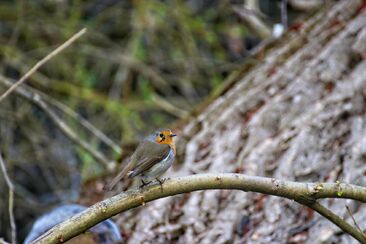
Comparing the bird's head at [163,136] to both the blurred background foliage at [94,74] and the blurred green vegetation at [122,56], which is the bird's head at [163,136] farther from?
the blurred green vegetation at [122,56]

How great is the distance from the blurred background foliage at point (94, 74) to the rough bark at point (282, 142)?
148cm

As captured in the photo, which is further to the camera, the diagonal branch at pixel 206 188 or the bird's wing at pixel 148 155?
the bird's wing at pixel 148 155

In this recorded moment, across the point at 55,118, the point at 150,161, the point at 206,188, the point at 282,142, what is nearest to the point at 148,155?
the point at 150,161

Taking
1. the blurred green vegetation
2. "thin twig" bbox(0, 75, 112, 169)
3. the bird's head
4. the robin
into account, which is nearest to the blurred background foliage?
the blurred green vegetation

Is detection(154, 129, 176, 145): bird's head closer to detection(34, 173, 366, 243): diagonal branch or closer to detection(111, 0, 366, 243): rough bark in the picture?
detection(34, 173, 366, 243): diagonal branch

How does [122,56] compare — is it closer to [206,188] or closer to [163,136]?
[163,136]

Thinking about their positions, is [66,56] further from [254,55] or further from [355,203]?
[355,203]

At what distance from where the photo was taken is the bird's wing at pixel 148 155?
116 inches

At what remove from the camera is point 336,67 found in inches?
176

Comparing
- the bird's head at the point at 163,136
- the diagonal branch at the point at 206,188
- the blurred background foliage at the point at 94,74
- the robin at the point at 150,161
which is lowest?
the diagonal branch at the point at 206,188

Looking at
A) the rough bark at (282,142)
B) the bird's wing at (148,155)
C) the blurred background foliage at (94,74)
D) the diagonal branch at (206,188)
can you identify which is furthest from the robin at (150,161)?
the blurred background foliage at (94,74)

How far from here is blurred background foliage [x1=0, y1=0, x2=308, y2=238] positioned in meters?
6.39

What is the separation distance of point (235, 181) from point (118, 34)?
5.29m

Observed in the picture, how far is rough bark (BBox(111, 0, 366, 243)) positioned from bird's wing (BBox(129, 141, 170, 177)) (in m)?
0.92
